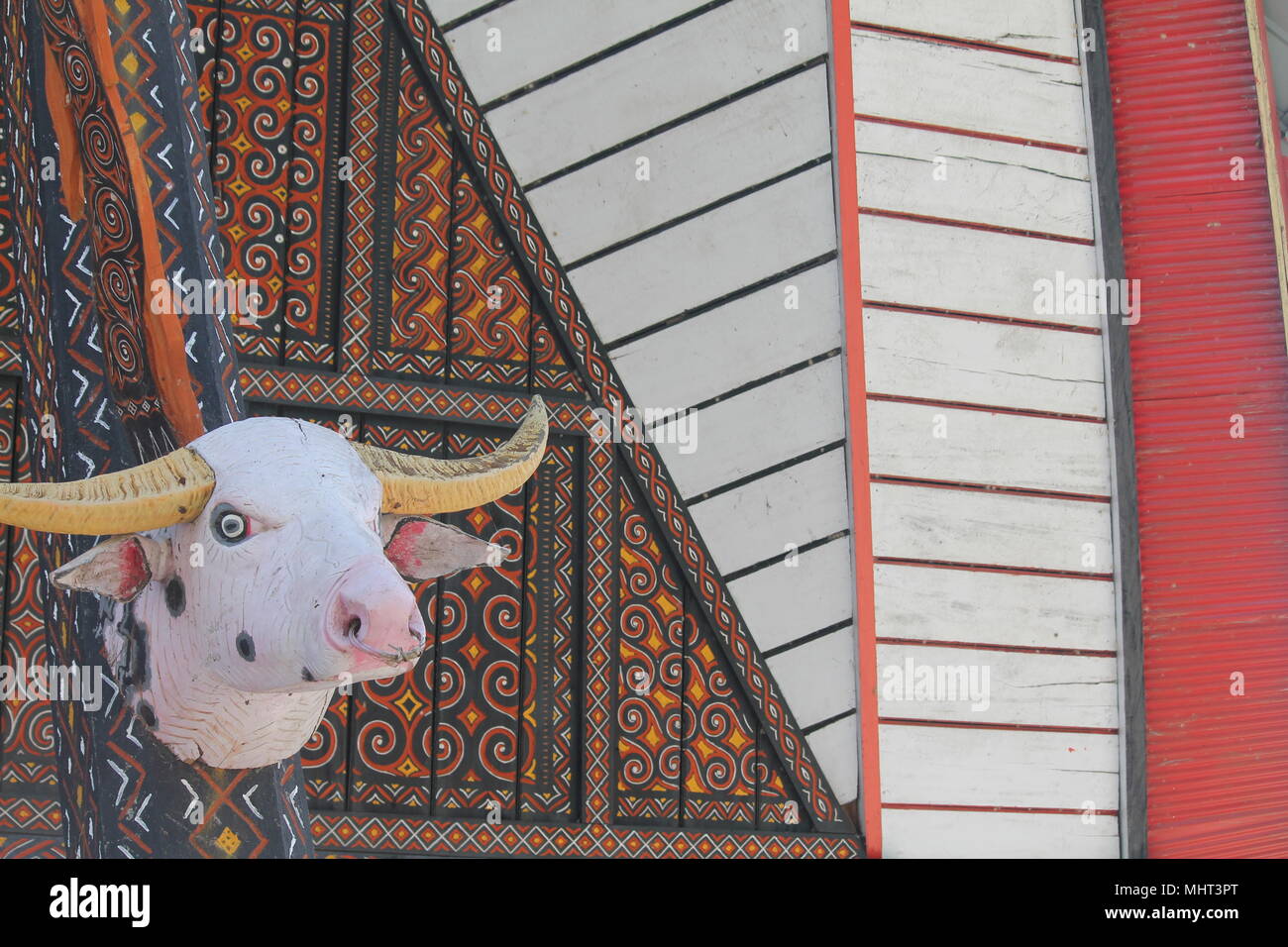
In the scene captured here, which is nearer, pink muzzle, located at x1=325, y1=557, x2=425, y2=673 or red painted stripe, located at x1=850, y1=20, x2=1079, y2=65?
pink muzzle, located at x1=325, y1=557, x2=425, y2=673

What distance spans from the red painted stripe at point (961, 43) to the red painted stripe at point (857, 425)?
78 millimetres

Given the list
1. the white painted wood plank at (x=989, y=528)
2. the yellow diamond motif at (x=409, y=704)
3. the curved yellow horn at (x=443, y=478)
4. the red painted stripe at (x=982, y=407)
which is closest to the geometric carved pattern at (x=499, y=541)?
the yellow diamond motif at (x=409, y=704)

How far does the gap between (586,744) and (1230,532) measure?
193 cm

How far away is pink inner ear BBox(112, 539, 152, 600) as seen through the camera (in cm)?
240

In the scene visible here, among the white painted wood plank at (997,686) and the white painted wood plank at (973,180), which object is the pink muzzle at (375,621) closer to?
the white painted wood plank at (997,686)

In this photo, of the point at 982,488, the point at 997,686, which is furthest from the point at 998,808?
the point at 982,488

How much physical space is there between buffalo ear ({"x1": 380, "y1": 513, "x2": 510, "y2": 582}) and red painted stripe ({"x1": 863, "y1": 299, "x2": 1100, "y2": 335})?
207 cm

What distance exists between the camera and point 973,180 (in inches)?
178

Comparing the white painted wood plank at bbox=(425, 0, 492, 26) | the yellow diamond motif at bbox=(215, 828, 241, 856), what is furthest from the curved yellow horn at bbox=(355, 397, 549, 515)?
the white painted wood plank at bbox=(425, 0, 492, 26)

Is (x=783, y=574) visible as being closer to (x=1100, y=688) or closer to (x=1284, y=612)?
(x=1100, y=688)

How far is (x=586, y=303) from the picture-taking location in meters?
4.34

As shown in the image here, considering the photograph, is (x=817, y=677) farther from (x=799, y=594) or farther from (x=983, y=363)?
(x=983, y=363)

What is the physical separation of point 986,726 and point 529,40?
215 cm

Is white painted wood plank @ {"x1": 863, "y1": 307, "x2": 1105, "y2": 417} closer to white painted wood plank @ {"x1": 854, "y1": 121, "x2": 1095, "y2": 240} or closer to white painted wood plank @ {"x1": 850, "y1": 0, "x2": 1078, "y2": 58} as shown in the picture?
white painted wood plank @ {"x1": 854, "y1": 121, "x2": 1095, "y2": 240}
